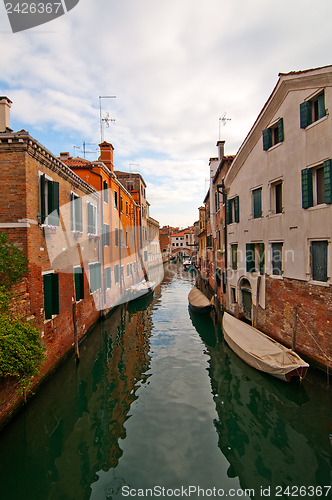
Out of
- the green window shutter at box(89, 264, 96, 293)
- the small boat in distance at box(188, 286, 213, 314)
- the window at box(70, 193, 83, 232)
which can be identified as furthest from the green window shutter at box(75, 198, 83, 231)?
the small boat in distance at box(188, 286, 213, 314)

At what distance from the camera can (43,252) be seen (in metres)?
8.14

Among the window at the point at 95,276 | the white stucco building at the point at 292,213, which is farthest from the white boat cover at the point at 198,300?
the window at the point at 95,276

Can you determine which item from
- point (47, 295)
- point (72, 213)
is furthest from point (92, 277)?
point (47, 295)

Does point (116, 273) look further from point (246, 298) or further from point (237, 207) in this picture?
point (237, 207)

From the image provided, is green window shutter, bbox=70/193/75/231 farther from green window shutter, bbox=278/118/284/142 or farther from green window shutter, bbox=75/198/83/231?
green window shutter, bbox=278/118/284/142

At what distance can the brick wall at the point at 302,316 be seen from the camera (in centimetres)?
800

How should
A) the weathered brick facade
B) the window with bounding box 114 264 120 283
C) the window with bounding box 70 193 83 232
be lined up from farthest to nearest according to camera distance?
the window with bounding box 114 264 120 283, the window with bounding box 70 193 83 232, the weathered brick facade

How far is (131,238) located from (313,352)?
1996 cm

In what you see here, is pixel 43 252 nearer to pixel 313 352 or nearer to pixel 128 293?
pixel 313 352

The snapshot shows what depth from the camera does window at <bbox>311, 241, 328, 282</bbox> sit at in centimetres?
821

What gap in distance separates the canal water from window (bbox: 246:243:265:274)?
3.96 metres

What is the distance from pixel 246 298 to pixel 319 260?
553cm

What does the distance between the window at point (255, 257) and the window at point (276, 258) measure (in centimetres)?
73

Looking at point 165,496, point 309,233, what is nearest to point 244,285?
point 309,233
